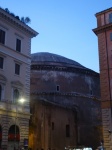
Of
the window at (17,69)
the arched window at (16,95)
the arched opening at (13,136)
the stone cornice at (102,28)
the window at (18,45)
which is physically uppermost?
the stone cornice at (102,28)

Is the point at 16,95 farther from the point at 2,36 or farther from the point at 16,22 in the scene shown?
the point at 16,22

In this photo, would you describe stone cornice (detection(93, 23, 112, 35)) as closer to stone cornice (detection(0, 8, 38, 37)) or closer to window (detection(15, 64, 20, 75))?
stone cornice (detection(0, 8, 38, 37))

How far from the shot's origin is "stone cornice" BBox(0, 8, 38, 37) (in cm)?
2303

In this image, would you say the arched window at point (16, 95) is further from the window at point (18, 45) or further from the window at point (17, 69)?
the window at point (18, 45)

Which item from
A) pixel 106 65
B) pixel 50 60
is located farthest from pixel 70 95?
pixel 106 65

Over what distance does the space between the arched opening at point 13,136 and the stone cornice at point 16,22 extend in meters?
8.75

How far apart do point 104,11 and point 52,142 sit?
14033 millimetres

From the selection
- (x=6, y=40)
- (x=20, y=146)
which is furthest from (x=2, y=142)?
(x=6, y=40)

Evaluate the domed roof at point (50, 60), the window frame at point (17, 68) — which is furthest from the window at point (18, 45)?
the domed roof at point (50, 60)

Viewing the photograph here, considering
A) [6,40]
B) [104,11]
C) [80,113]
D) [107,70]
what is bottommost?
[80,113]

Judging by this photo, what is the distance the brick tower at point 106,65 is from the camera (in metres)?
23.1

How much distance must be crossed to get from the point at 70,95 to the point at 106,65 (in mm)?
14184

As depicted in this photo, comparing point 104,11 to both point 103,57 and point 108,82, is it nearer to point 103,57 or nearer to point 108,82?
point 103,57

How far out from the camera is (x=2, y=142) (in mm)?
21156
